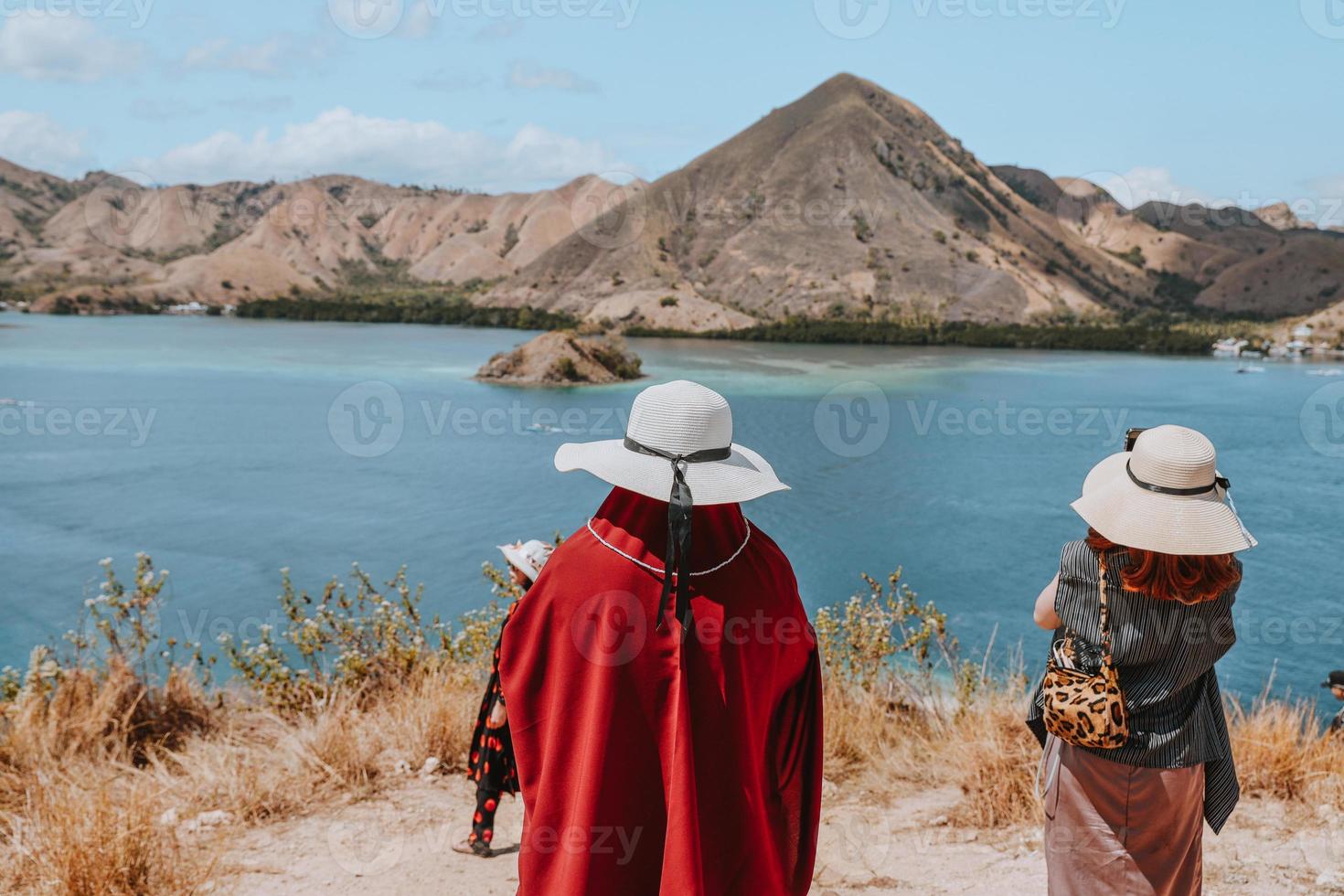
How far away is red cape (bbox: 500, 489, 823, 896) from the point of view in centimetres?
217

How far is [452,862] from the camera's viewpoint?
3906mm

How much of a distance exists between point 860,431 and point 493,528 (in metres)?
17.4

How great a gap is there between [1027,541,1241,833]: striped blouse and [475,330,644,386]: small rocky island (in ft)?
137

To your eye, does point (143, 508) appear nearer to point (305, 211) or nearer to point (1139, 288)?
point (1139, 288)

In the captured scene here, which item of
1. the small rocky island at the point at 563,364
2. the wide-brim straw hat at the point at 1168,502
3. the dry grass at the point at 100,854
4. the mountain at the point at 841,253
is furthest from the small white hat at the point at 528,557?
the mountain at the point at 841,253

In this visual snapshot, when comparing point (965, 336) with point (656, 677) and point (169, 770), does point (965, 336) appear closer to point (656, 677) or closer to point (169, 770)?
point (169, 770)

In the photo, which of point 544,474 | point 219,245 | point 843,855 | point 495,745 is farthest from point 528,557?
point 219,245

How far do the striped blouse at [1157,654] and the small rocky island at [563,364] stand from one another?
41804 mm

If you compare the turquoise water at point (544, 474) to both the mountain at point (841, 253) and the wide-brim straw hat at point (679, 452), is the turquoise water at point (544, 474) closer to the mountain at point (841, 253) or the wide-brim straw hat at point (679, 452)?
the wide-brim straw hat at point (679, 452)

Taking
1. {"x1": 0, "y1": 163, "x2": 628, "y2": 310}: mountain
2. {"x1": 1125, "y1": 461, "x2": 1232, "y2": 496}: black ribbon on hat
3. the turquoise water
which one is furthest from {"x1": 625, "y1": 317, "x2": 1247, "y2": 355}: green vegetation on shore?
{"x1": 0, "y1": 163, "x2": 628, "y2": 310}: mountain

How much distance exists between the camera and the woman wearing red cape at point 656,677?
7.13 feet

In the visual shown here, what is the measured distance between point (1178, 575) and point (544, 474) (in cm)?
2549

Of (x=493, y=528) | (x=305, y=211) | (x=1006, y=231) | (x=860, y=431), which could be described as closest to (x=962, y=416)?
(x=860, y=431)

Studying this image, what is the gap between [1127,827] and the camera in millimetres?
2613
